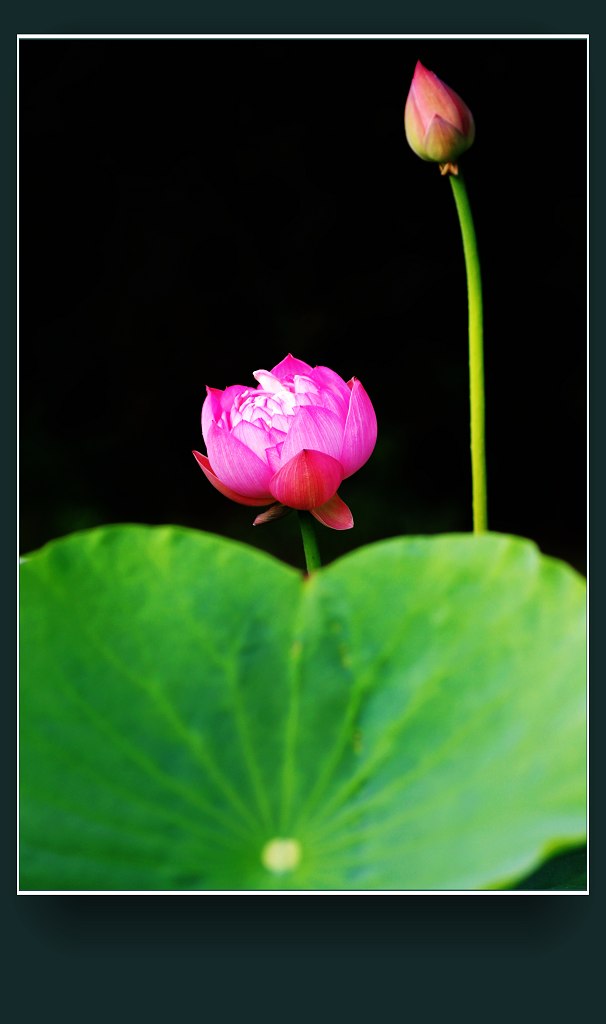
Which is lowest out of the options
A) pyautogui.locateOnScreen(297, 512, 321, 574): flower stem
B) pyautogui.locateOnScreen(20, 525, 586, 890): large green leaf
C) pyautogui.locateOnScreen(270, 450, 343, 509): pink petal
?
pyautogui.locateOnScreen(20, 525, 586, 890): large green leaf

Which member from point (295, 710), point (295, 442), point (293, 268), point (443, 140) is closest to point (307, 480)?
point (295, 442)

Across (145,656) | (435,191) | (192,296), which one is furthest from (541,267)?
(145,656)

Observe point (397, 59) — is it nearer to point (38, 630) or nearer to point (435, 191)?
point (435, 191)

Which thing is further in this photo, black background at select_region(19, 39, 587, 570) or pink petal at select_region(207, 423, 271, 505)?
black background at select_region(19, 39, 587, 570)

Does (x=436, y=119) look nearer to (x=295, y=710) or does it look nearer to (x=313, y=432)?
(x=313, y=432)

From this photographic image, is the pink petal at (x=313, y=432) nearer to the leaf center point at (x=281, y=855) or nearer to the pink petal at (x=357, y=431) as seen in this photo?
the pink petal at (x=357, y=431)

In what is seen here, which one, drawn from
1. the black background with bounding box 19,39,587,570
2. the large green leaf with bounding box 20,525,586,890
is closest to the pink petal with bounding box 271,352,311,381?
the large green leaf with bounding box 20,525,586,890

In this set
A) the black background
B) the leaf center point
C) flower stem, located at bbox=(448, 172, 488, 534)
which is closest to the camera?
the leaf center point

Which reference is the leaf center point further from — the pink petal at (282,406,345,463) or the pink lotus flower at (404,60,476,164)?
the pink lotus flower at (404,60,476,164)
